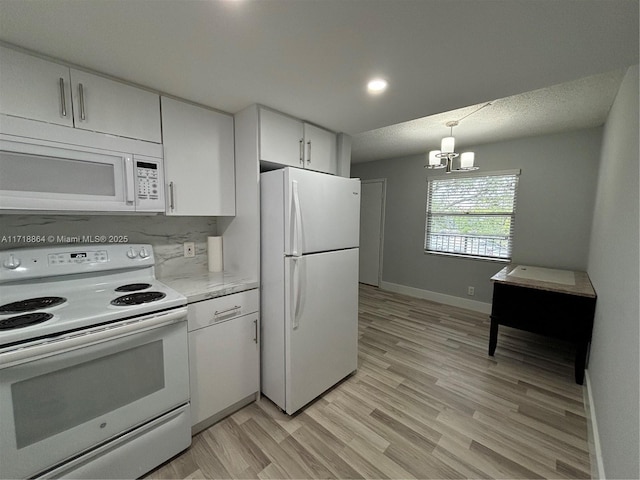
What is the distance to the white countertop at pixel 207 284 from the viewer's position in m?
1.60

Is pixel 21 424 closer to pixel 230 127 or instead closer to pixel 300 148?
pixel 230 127

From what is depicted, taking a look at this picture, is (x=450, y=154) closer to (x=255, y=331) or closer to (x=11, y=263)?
(x=255, y=331)

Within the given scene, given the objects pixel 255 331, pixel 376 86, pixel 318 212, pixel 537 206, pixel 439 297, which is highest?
pixel 376 86

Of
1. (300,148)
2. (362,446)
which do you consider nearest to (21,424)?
(362,446)

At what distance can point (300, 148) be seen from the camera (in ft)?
6.72

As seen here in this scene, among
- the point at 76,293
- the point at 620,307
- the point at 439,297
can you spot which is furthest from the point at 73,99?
the point at 439,297

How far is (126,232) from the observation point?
1808 mm

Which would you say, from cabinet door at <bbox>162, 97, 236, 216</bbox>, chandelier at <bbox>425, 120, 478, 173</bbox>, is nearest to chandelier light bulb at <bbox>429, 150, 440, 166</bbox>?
chandelier at <bbox>425, 120, 478, 173</bbox>

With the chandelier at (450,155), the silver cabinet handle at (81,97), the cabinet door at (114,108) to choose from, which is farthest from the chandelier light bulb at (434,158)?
the silver cabinet handle at (81,97)

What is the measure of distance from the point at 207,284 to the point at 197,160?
860 millimetres

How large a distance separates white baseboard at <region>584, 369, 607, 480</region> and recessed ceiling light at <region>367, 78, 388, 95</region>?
2.34 metres

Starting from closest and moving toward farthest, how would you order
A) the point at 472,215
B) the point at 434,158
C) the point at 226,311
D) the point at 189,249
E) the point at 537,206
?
the point at 226,311 → the point at 189,249 → the point at 434,158 → the point at 537,206 → the point at 472,215

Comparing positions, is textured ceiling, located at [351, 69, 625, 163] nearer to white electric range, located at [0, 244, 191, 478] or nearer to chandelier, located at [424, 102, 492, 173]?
chandelier, located at [424, 102, 492, 173]

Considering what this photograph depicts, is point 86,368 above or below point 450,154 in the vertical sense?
below
